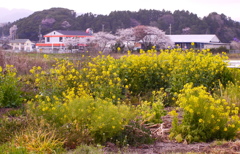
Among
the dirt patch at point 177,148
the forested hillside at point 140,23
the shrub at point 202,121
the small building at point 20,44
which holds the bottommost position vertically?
the dirt patch at point 177,148

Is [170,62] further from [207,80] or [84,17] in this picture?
[84,17]

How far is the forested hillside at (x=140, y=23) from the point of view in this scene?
77.8 m

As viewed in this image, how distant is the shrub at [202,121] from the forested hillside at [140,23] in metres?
67.4

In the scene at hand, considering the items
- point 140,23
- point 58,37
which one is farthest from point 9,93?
point 140,23

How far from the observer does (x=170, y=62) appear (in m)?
10.1

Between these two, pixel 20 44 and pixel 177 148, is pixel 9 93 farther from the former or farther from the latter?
pixel 20 44

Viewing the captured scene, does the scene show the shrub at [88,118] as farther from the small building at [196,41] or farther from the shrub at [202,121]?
the small building at [196,41]

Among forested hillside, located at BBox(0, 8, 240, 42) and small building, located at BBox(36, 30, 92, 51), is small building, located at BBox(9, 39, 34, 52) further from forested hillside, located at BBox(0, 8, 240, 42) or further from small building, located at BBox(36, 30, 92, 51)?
forested hillside, located at BBox(0, 8, 240, 42)

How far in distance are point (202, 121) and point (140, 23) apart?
7732cm

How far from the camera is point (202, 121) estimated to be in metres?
5.75

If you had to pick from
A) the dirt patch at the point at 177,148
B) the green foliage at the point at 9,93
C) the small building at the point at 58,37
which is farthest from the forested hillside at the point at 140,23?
the dirt patch at the point at 177,148

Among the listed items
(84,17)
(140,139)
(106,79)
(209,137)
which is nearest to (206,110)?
(209,137)

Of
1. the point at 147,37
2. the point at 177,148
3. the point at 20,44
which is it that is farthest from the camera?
the point at 20,44

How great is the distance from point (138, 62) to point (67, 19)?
78.5 meters
